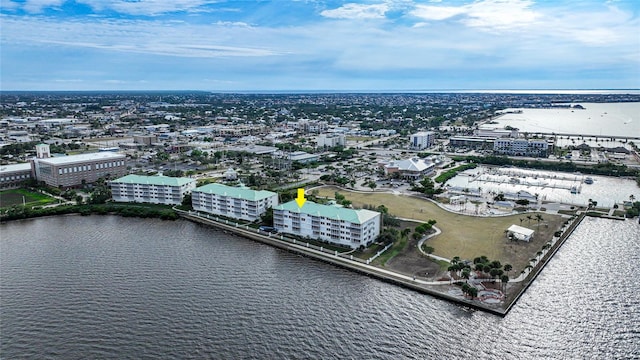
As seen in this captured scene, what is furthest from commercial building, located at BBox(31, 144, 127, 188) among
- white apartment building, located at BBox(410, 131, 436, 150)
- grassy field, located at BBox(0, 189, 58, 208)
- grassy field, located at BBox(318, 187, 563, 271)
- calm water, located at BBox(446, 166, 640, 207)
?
white apartment building, located at BBox(410, 131, 436, 150)

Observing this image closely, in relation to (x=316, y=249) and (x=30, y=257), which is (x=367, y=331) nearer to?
(x=316, y=249)

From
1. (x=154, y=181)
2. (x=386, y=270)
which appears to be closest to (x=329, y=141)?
(x=154, y=181)

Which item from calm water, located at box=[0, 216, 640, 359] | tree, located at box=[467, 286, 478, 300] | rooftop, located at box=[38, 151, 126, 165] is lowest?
calm water, located at box=[0, 216, 640, 359]

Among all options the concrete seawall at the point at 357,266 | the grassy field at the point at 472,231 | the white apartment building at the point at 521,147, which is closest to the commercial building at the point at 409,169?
the grassy field at the point at 472,231

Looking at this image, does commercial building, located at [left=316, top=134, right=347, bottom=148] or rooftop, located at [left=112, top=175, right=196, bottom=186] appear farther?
commercial building, located at [left=316, top=134, right=347, bottom=148]

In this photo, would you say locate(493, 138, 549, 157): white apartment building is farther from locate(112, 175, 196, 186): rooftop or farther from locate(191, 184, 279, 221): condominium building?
locate(112, 175, 196, 186): rooftop

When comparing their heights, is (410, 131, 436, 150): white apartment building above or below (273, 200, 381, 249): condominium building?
above

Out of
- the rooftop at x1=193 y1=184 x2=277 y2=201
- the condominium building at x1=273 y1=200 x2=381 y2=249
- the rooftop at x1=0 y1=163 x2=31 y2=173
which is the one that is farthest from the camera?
the rooftop at x1=0 y1=163 x2=31 y2=173
